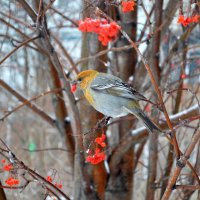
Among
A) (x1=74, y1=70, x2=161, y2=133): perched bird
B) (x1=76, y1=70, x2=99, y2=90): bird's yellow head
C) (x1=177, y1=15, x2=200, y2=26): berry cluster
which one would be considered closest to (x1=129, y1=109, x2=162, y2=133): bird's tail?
(x1=74, y1=70, x2=161, y2=133): perched bird

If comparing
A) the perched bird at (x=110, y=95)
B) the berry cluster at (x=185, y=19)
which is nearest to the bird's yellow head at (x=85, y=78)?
the perched bird at (x=110, y=95)

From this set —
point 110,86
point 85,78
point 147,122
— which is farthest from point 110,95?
point 147,122

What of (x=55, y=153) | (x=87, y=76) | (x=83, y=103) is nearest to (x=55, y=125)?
(x=83, y=103)

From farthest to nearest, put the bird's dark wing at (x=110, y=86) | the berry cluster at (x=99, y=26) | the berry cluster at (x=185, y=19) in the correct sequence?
the berry cluster at (x=99, y=26) → the berry cluster at (x=185, y=19) → the bird's dark wing at (x=110, y=86)

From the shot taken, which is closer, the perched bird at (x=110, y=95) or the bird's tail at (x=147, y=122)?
the bird's tail at (x=147, y=122)

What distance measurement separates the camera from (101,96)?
72.3 inches

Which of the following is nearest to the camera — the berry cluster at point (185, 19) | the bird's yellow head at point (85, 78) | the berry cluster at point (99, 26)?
the bird's yellow head at point (85, 78)

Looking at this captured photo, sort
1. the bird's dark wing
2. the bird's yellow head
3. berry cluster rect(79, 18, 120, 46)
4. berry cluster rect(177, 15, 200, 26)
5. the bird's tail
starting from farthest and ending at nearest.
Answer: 1. berry cluster rect(79, 18, 120, 46)
2. berry cluster rect(177, 15, 200, 26)
3. the bird's yellow head
4. the bird's dark wing
5. the bird's tail

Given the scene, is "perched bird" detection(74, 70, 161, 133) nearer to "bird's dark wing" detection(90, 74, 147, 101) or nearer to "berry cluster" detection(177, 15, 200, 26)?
"bird's dark wing" detection(90, 74, 147, 101)

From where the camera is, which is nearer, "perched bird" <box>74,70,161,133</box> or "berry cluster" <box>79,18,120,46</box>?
"perched bird" <box>74,70,161,133</box>

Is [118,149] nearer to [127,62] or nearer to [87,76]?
[127,62]

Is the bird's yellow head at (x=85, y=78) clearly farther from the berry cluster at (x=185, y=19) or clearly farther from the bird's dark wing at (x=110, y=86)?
the berry cluster at (x=185, y=19)

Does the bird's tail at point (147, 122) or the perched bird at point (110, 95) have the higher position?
the perched bird at point (110, 95)

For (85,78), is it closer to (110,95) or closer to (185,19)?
(110,95)
